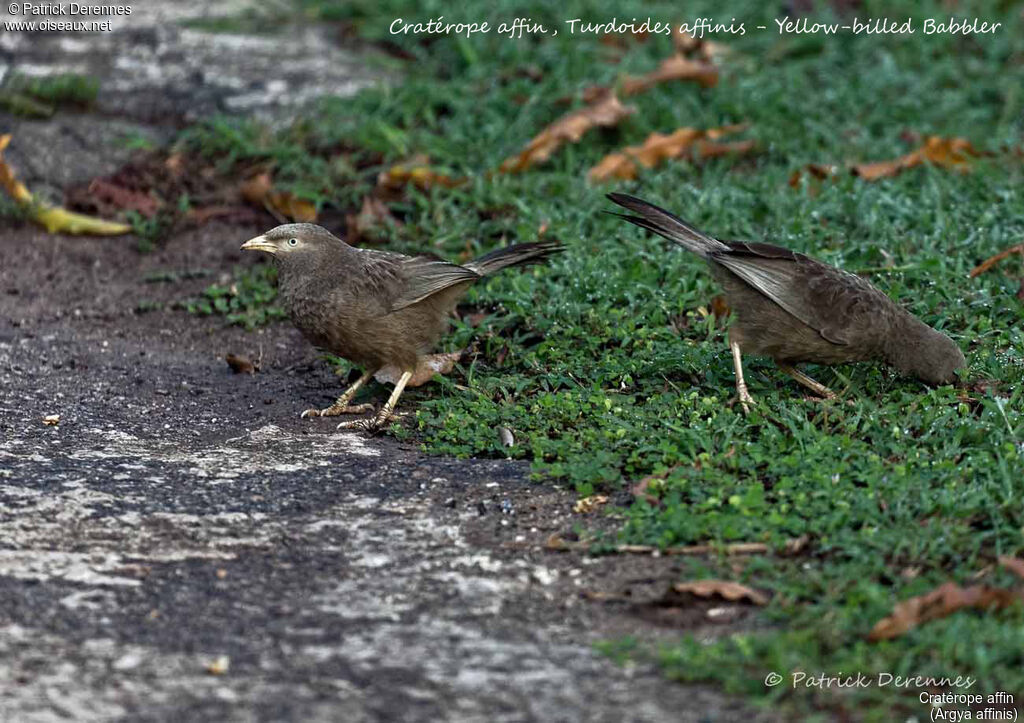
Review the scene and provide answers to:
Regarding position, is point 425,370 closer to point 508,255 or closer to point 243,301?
point 508,255

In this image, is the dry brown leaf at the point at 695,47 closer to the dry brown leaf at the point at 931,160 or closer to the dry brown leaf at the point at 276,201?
the dry brown leaf at the point at 931,160

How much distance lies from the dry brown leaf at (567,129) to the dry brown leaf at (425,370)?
2379 millimetres

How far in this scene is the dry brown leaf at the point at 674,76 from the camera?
30.7ft

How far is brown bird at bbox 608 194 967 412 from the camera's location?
5.87 metres

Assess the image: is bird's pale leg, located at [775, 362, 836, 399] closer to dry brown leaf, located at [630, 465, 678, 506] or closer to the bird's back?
the bird's back

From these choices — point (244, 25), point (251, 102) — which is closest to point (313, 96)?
point (251, 102)

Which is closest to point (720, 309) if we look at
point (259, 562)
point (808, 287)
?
point (808, 287)

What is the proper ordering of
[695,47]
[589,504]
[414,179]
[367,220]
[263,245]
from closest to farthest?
[589,504]
[263,245]
[367,220]
[414,179]
[695,47]

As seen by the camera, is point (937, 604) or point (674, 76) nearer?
point (937, 604)

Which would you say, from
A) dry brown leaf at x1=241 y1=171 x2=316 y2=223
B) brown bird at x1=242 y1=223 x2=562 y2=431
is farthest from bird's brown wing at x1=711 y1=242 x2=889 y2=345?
dry brown leaf at x1=241 y1=171 x2=316 y2=223

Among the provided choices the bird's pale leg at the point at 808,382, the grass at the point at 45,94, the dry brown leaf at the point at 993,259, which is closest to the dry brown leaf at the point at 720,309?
the bird's pale leg at the point at 808,382

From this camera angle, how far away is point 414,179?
8.46m

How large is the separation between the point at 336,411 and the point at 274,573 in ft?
5.98

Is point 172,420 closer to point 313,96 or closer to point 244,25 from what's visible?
point 313,96
